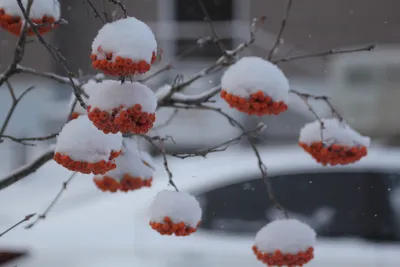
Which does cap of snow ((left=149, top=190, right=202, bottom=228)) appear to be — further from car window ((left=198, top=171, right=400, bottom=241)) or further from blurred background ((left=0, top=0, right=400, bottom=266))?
blurred background ((left=0, top=0, right=400, bottom=266))

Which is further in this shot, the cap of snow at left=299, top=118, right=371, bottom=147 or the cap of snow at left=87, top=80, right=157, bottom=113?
the cap of snow at left=299, top=118, right=371, bottom=147

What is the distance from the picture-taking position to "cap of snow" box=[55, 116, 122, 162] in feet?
5.33

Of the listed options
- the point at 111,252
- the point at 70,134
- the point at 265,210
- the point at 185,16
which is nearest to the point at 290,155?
the point at 265,210

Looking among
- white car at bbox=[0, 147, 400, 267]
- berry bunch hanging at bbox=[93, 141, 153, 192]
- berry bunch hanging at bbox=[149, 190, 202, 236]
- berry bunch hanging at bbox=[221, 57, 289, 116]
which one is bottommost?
white car at bbox=[0, 147, 400, 267]

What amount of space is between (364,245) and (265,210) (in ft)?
2.42

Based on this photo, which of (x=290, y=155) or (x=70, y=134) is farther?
Result: (x=290, y=155)

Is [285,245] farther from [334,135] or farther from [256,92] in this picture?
[256,92]

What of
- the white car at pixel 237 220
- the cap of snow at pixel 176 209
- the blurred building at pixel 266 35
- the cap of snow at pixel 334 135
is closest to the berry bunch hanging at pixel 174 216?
the cap of snow at pixel 176 209

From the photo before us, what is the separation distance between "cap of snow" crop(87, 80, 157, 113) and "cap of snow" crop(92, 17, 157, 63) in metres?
0.11

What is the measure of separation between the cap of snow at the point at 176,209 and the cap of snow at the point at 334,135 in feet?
1.54

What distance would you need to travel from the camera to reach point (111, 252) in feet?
13.9

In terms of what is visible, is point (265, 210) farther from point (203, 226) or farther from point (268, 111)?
point (268, 111)

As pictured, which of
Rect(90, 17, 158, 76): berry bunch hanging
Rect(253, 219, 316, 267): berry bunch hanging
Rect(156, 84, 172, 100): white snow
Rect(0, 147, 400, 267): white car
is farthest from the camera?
Rect(0, 147, 400, 267): white car

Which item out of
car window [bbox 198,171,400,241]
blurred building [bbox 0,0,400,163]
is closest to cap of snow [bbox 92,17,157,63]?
car window [bbox 198,171,400,241]
